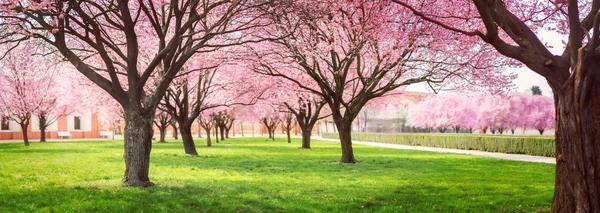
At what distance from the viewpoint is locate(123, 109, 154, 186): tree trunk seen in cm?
1080

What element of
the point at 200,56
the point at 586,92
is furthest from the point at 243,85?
the point at 586,92

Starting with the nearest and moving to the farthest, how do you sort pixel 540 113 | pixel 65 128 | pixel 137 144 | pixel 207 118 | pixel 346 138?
pixel 137 144
pixel 346 138
pixel 207 118
pixel 65 128
pixel 540 113

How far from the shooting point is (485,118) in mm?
69000

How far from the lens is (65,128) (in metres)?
62.5

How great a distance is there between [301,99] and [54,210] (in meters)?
25.6

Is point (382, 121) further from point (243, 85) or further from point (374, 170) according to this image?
point (374, 170)

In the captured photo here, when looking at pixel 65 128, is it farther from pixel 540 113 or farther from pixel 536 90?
pixel 536 90

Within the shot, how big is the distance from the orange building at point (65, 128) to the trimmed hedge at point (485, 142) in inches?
1558

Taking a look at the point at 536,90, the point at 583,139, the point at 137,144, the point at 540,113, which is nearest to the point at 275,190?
the point at 137,144

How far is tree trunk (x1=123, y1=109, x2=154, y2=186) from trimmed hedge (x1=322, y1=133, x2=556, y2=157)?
1989 centimetres

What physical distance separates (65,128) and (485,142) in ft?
172

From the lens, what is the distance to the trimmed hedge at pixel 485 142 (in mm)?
24495

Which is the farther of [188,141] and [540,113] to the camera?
[540,113]

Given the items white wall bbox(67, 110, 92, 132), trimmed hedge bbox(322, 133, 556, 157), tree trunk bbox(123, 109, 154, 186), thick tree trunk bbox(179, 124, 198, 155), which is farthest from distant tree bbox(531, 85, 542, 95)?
tree trunk bbox(123, 109, 154, 186)
